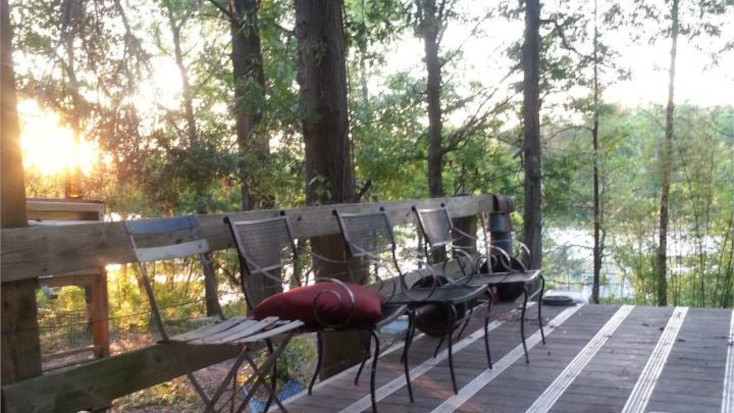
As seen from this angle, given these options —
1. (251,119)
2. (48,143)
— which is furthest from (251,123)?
(48,143)

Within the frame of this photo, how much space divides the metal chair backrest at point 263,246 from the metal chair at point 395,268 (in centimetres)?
30

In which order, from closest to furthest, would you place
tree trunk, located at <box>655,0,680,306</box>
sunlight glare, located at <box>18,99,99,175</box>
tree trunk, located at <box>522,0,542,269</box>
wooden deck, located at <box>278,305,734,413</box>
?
wooden deck, located at <box>278,305,734,413</box>
sunlight glare, located at <box>18,99,99,175</box>
tree trunk, located at <box>522,0,542,269</box>
tree trunk, located at <box>655,0,680,306</box>

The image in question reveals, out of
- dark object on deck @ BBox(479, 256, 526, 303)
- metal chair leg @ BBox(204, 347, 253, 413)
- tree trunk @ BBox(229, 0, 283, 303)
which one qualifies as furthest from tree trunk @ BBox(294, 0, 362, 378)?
metal chair leg @ BBox(204, 347, 253, 413)

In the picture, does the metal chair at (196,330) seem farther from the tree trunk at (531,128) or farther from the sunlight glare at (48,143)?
the tree trunk at (531,128)

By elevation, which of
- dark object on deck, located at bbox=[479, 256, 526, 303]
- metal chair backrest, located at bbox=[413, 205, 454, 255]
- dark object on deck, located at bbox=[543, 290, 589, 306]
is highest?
metal chair backrest, located at bbox=[413, 205, 454, 255]

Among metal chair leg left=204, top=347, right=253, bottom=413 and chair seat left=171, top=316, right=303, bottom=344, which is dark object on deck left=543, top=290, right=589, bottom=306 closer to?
chair seat left=171, top=316, right=303, bottom=344

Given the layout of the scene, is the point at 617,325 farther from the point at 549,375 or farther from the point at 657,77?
the point at 657,77

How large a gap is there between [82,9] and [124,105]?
668 mm

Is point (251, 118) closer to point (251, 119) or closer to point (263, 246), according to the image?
point (251, 119)

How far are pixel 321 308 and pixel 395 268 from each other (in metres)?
0.96

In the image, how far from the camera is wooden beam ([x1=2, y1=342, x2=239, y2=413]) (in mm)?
1738

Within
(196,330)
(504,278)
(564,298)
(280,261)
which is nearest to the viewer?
(196,330)

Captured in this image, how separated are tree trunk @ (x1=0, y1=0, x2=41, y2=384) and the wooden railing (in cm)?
4

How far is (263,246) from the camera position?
8.72 ft
